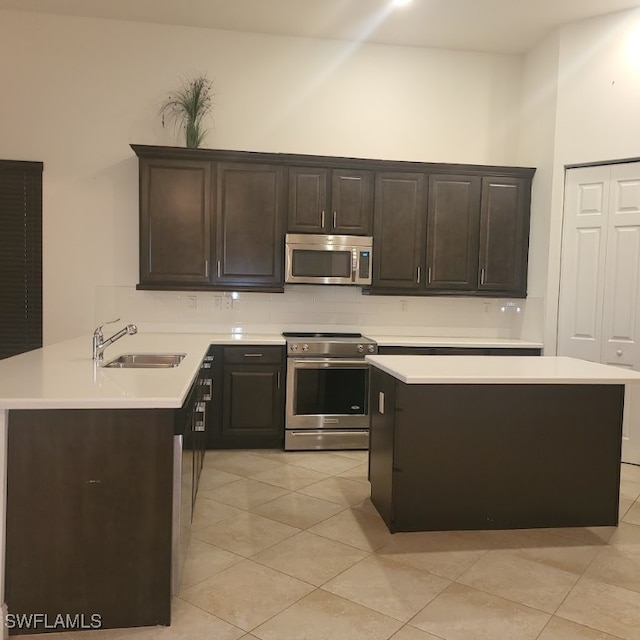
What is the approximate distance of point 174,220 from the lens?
4.59 metres

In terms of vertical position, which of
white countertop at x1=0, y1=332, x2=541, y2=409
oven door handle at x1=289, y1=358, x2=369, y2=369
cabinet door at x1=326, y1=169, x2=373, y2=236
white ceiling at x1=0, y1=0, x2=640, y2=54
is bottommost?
oven door handle at x1=289, y1=358, x2=369, y2=369

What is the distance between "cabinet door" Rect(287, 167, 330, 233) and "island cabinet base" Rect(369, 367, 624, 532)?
77.6 inches

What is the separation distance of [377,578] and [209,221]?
3054mm

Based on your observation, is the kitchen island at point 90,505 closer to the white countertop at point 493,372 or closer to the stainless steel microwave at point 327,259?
the white countertop at point 493,372

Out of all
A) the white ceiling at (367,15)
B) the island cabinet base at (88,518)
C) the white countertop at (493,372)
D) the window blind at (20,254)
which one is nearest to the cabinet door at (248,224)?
the white ceiling at (367,15)

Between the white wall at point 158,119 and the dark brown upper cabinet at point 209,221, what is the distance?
400mm

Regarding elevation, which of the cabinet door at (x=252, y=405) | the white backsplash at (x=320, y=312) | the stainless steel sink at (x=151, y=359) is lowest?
the cabinet door at (x=252, y=405)

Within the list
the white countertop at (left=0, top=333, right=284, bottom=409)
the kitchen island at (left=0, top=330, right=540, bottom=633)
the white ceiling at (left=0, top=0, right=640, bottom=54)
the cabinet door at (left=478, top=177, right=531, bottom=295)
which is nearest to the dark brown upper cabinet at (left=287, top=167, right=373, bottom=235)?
the cabinet door at (left=478, top=177, right=531, bottom=295)

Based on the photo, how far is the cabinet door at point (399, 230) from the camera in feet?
15.9

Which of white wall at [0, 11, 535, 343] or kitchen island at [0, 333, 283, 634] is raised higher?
white wall at [0, 11, 535, 343]

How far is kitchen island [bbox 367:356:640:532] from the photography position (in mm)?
2916

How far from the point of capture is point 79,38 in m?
4.76

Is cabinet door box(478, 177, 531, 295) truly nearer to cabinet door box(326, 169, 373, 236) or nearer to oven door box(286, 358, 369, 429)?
cabinet door box(326, 169, 373, 236)

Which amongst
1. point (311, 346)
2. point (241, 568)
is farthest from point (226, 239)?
point (241, 568)
